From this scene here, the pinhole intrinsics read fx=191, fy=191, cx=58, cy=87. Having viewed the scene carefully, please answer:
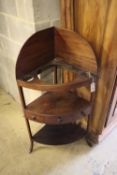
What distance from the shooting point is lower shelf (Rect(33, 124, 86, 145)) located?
4.76 ft

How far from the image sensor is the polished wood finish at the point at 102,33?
1.03 meters

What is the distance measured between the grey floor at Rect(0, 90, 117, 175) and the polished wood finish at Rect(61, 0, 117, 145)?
0.39 meters

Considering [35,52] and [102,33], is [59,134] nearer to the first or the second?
[35,52]

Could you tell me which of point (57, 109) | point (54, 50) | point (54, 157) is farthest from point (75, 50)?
point (54, 157)

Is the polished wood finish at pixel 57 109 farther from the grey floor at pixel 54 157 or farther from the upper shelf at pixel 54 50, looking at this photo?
the grey floor at pixel 54 157

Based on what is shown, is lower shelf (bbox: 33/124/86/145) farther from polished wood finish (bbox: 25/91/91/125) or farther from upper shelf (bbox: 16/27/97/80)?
upper shelf (bbox: 16/27/97/80)

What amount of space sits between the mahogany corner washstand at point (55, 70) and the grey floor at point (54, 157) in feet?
1.31

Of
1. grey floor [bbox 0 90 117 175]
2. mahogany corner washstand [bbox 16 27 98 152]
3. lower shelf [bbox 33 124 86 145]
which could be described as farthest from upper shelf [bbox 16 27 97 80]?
grey floor [bbox 0 90 117 175]

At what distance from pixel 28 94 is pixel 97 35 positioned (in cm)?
86

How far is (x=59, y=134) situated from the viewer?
4.97 ft

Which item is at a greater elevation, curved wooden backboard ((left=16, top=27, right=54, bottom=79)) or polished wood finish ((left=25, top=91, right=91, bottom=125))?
curved wooden backboard ((left=16, top=27, right=54, bottom=79))

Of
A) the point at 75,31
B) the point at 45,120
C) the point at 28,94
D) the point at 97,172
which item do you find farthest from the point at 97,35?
the point at 97,172

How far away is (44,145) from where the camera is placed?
1581 millimetres

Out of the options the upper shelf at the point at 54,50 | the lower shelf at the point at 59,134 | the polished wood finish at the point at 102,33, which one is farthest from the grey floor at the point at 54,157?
the upper shelf at the point at 54,50
